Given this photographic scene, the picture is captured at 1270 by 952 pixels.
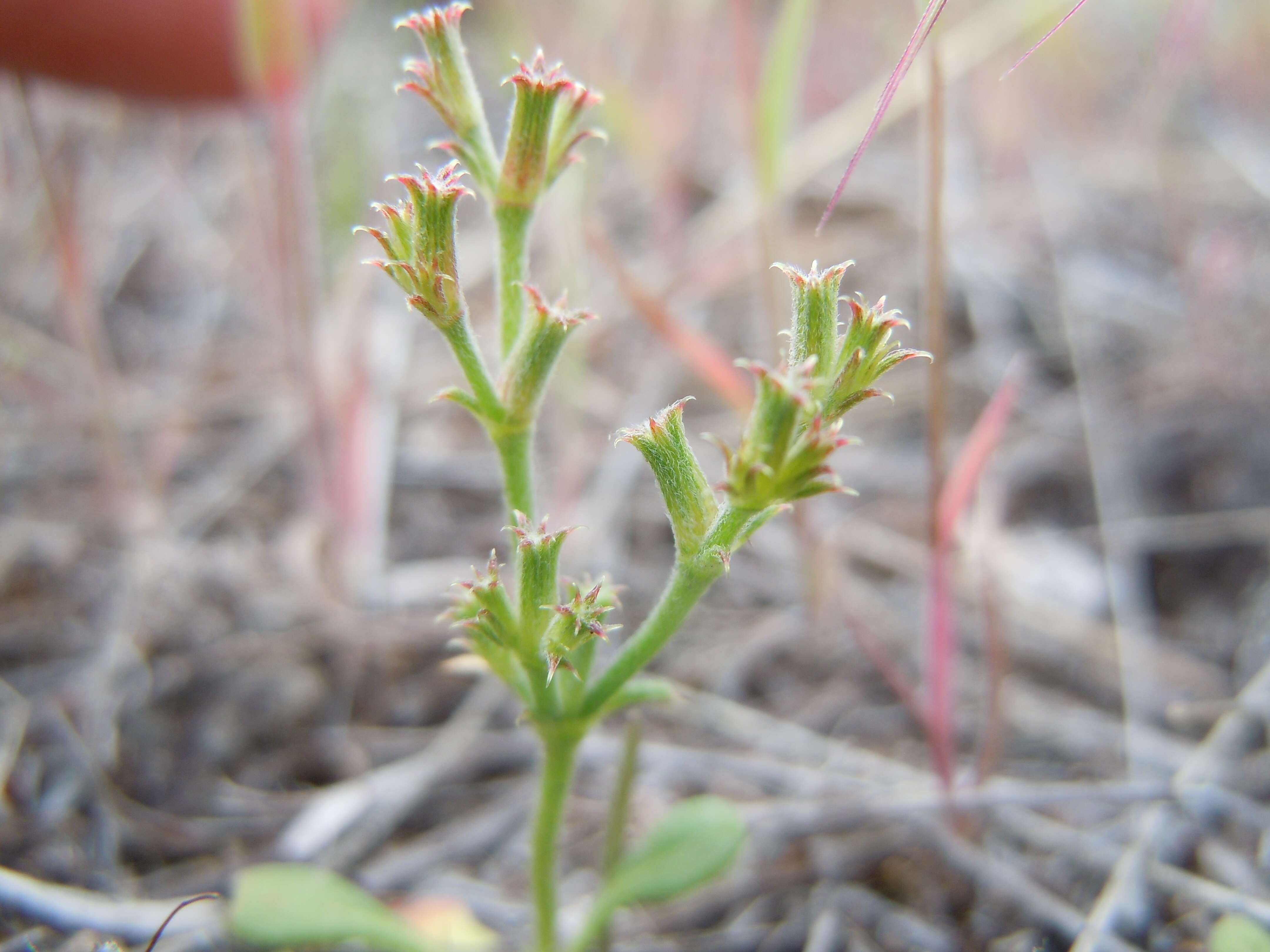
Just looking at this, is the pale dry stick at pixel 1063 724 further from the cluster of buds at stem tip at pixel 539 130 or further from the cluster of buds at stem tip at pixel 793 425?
the cluster of buds at stem tip at pixel 539 130

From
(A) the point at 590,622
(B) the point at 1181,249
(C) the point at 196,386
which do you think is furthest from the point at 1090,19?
(A) the point at 590,622

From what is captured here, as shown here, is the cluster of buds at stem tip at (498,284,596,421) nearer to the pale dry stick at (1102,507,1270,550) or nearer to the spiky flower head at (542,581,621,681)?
the spiky flower head at (542,581,621,681)

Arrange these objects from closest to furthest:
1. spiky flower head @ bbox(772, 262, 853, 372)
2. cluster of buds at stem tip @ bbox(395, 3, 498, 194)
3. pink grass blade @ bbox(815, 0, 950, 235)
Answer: pink grass blade @ bbox(815, 0, 950, 235), spiky flower head @ bbox(772, 262, 853, 372), cluster of buds at stem tip @ bbox(395, 3, 498, 194)

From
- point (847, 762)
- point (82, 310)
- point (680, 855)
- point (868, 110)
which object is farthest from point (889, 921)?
point (868, 110)

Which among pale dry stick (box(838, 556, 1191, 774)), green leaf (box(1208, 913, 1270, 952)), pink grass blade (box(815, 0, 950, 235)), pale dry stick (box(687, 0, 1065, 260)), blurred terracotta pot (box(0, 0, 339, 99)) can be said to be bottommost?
green leaf (box(1208, 913, 1270, 952))

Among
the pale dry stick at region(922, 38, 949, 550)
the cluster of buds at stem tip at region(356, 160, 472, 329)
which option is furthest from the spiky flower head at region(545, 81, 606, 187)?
the pale dry stick at region(922, 38, 949, 550)

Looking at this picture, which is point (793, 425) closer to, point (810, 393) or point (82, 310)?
point (810, 393)

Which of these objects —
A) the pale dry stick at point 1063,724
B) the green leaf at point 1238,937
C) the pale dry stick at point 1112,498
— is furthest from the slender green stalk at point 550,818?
the pale dry stick at point 1112,498

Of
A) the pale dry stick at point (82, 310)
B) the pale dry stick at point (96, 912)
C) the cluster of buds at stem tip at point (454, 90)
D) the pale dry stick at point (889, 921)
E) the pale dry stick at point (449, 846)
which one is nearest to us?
the cluster of buds at stem tip at point (454, 90)
